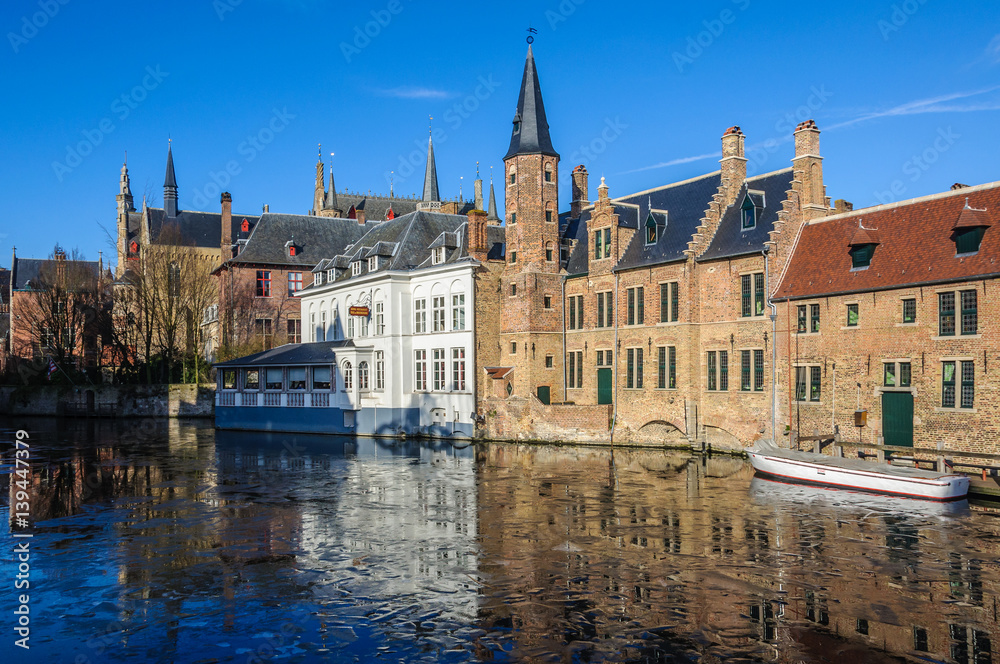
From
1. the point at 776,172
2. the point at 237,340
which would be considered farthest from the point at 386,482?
the point at 237,340

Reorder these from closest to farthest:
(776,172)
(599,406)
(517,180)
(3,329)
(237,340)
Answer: (776,172) → (599,406) → (517,180) → (237,340) → (3,329)

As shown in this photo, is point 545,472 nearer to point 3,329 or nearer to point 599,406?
point 599,406

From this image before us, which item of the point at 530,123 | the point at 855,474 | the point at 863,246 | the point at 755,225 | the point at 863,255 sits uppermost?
the point at 530,123

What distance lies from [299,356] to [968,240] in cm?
3291

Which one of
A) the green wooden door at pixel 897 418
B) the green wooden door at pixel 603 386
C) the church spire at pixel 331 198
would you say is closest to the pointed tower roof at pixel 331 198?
the church spire at pixel 331 198

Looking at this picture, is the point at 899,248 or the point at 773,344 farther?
the point at 773,344

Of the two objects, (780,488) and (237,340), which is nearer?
(780,488)

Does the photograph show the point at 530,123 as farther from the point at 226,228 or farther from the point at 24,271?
the point at 24,271

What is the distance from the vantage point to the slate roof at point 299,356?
43031mm

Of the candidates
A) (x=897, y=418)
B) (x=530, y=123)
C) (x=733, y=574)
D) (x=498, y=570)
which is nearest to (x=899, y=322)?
(x=897, y=418)

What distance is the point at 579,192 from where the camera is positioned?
147 ft

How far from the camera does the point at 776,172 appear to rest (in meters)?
33.5

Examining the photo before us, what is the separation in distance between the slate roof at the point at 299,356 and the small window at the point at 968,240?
28862mm

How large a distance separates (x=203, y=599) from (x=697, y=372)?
24.3 m
